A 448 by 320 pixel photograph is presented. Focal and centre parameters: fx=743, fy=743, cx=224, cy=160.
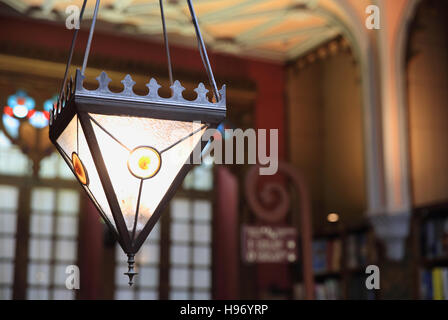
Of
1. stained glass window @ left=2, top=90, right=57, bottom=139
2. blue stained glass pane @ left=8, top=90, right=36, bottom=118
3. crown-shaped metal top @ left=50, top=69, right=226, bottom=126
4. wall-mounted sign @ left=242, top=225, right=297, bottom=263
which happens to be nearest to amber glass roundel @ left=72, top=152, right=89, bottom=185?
crown-shaped metal top @ left=50, top=69, right=226, bottom=126

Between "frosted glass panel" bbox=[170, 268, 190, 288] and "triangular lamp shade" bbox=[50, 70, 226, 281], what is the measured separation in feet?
21.7

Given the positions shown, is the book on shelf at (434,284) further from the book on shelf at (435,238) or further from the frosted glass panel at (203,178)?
the frosted glass panel at (203,178)

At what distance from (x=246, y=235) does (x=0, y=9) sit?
11.2ft

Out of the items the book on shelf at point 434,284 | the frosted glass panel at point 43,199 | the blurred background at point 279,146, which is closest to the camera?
the book on shelf at point 434,284

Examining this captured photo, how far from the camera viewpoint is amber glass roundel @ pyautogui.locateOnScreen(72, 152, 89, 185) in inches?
92.3

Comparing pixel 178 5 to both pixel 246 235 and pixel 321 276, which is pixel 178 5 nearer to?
pixel 246 235

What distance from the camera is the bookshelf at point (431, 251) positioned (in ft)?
20.9

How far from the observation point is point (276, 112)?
356 inches

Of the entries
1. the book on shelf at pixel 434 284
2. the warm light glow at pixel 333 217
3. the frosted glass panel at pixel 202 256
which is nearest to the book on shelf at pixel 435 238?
the book on shelf at pixel 434 284

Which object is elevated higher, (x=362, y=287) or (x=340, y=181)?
(x=340, y=181)

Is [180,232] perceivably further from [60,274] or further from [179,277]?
[60,274]

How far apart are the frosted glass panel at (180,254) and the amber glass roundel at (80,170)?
261 inches
